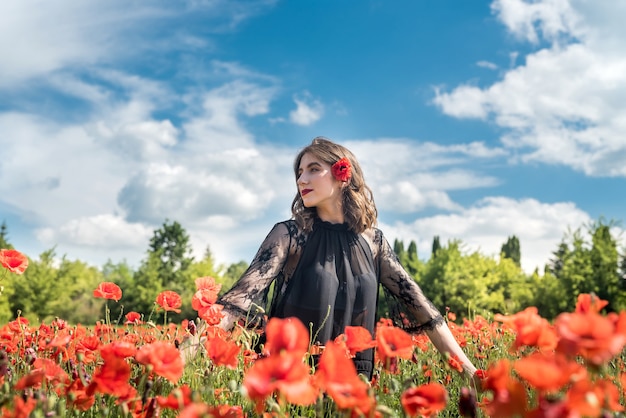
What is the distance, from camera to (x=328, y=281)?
3.23 meters

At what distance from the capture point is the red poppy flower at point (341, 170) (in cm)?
359

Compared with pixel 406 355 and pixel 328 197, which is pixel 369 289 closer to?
pixel 328 197

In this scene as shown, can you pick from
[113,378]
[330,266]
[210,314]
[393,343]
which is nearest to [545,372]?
[393,343]

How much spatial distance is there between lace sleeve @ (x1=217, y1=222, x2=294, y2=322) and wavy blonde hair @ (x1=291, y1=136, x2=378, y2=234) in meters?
A: 0.21

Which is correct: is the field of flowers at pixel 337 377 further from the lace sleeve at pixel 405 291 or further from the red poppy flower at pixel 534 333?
the lace sleeve at pixel 405 291

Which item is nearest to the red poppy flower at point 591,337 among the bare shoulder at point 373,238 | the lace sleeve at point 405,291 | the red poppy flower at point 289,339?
the red poppy flower at point 289,339

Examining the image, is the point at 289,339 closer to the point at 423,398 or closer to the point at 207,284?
the point at 423,398

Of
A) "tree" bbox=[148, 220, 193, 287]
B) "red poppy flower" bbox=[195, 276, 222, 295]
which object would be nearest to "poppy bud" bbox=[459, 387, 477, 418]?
"red poppy flower" bbox=[195, 276, 222, 295]

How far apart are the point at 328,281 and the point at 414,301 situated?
24.9 inches

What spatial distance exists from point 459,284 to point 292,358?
14.5 m

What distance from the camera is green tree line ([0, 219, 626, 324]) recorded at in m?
13.3

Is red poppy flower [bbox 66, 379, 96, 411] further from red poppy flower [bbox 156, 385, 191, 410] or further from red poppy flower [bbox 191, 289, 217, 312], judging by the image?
red poppy flower [bbox 191, 289, 217, 312]

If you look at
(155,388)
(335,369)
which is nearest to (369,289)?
(155,388)

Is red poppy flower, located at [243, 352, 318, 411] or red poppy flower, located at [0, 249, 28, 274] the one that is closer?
red poppy flower, located at [243, 352, 318, 411]
